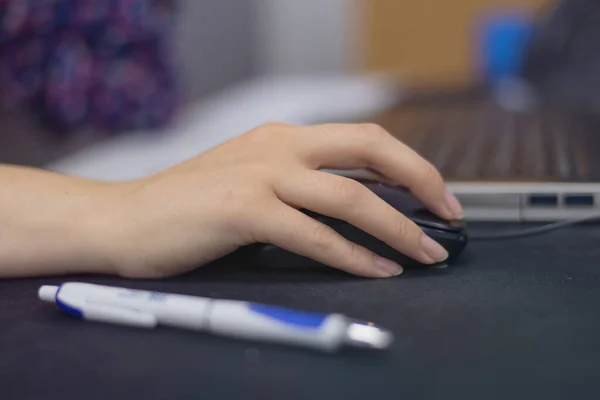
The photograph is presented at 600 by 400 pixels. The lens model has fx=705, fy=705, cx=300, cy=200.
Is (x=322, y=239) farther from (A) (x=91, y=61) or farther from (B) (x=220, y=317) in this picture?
(A) (x=91, y=61)

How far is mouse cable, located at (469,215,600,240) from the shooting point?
1.80 feet

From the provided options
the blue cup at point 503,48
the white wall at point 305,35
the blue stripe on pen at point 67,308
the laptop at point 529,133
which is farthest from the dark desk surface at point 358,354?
the white wall at point 305,35

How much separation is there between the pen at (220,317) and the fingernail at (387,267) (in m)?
0.09

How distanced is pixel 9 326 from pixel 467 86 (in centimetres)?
147

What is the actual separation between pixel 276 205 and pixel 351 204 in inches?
1.9

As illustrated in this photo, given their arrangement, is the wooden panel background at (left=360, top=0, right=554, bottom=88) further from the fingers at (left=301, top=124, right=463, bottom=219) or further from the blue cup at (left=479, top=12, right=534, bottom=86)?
the fingers at (left=301, top=124, right=463, bottom=219)

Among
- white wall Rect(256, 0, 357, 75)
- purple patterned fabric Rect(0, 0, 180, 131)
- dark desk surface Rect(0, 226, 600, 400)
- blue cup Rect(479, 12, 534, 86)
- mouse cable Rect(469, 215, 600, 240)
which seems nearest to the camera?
dark desk surface Rect(0, 226, 600, 400)

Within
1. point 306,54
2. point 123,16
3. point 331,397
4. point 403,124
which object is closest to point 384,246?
point 331,397

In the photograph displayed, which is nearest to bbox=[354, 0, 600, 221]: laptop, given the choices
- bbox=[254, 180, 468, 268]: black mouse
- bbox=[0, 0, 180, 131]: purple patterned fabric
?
bbox=[254, 180, 468, 268]: black mouse

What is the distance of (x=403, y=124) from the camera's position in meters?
1.04

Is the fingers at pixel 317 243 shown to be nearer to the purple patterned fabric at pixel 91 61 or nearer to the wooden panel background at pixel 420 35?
the purple patterned fabric at pixel 91 61

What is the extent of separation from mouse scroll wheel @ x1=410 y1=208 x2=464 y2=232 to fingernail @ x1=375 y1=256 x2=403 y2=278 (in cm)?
3

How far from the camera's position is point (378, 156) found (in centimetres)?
49

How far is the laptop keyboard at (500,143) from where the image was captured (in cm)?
63
